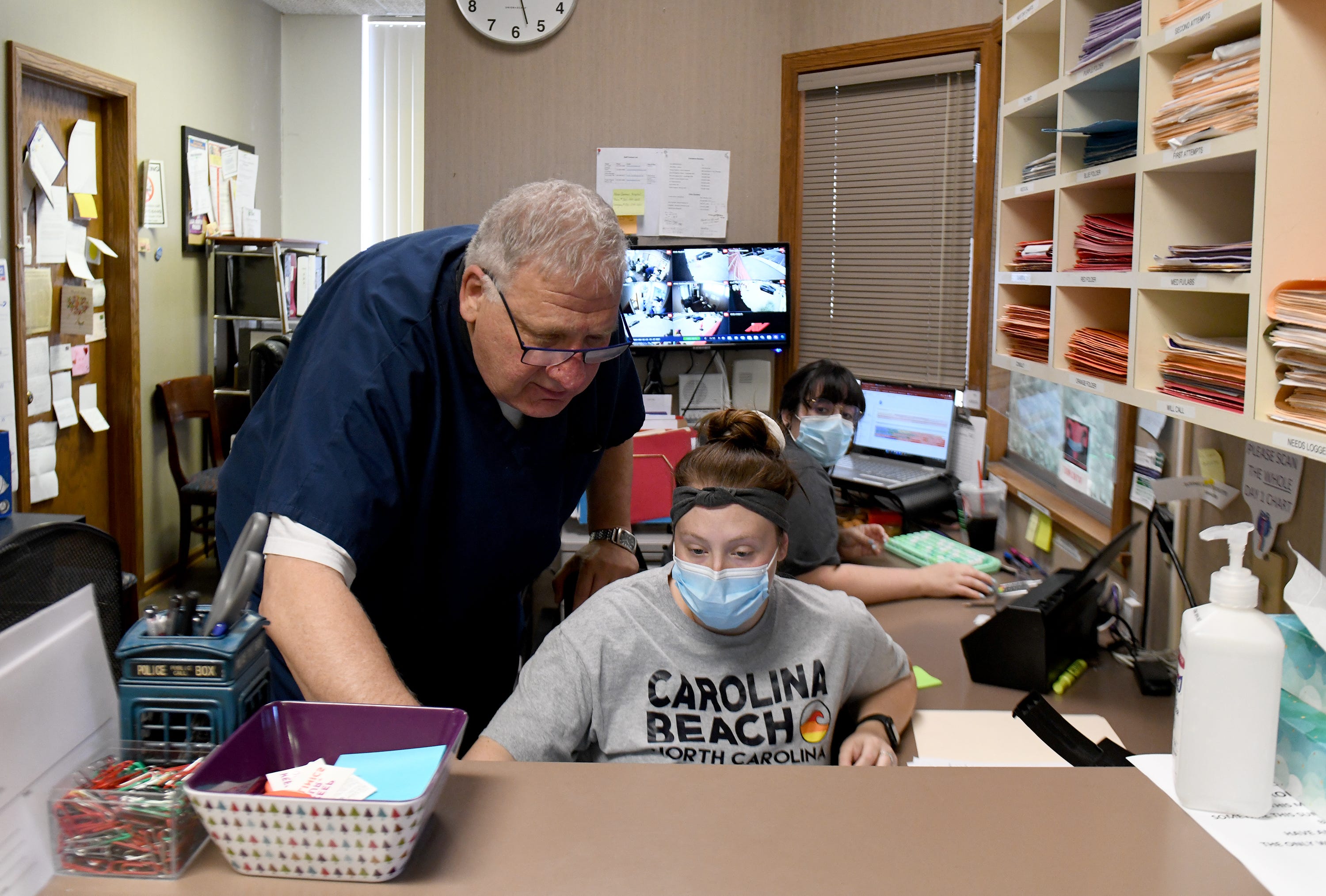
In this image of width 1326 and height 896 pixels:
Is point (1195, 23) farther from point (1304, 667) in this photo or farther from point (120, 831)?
point (120, 831)

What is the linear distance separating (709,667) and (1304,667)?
765 millimetres

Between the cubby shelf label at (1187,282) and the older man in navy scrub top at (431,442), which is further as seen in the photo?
the cubby shelf label at (1187,282)

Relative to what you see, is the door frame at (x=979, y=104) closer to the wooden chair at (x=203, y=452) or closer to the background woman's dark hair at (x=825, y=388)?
the background woman's dark hair at (x=825, y=388)

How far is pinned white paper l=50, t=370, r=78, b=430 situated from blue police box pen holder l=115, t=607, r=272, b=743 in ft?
12.6

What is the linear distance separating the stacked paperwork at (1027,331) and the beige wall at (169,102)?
3662 mm

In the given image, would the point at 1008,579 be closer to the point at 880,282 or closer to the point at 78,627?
the point at 880,282

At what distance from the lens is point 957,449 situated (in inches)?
126

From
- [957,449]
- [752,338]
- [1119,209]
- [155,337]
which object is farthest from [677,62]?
[155,337]

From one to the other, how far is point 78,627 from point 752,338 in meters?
3.00

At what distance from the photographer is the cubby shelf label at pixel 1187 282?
1.29 m

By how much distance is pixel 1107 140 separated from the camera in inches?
65.9

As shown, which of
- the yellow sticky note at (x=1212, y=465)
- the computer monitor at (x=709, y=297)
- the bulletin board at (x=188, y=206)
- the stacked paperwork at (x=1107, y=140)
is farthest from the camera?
the bulletin board at (x=188, y=206)

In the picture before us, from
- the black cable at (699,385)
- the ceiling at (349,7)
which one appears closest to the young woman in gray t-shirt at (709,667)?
the black cable at (699,385)

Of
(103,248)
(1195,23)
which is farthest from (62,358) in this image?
(1195,23)
